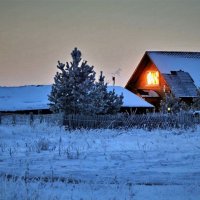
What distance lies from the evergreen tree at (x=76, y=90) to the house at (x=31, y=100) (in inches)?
498

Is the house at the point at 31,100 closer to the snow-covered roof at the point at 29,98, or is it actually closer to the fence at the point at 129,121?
the snow-covered roof at the point at 29,98

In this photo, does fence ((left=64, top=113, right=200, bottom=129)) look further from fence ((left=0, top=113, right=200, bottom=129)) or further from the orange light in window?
the orange light in window

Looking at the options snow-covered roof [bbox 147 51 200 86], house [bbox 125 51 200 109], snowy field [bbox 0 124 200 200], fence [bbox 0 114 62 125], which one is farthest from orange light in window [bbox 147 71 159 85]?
snowy field [bbox 0 124 200 200]

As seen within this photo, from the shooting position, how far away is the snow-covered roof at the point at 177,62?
163 feet

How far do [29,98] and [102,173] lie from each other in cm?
3573

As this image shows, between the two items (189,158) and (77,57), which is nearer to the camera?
(189,158)

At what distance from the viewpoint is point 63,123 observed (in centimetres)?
2522

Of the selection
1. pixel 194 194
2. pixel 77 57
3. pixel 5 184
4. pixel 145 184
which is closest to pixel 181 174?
pixel 145 184

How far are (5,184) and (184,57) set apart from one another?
48650 mm

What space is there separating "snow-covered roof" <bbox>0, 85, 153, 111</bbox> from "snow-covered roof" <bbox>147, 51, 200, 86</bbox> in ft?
18.4

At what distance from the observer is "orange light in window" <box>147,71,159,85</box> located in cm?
5147

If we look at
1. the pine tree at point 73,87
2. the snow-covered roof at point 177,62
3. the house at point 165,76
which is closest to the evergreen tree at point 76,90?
the pine tree at point 73,87

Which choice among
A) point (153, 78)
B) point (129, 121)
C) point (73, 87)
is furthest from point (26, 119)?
point (153, 78)

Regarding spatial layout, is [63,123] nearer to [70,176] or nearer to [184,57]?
[70,176]
